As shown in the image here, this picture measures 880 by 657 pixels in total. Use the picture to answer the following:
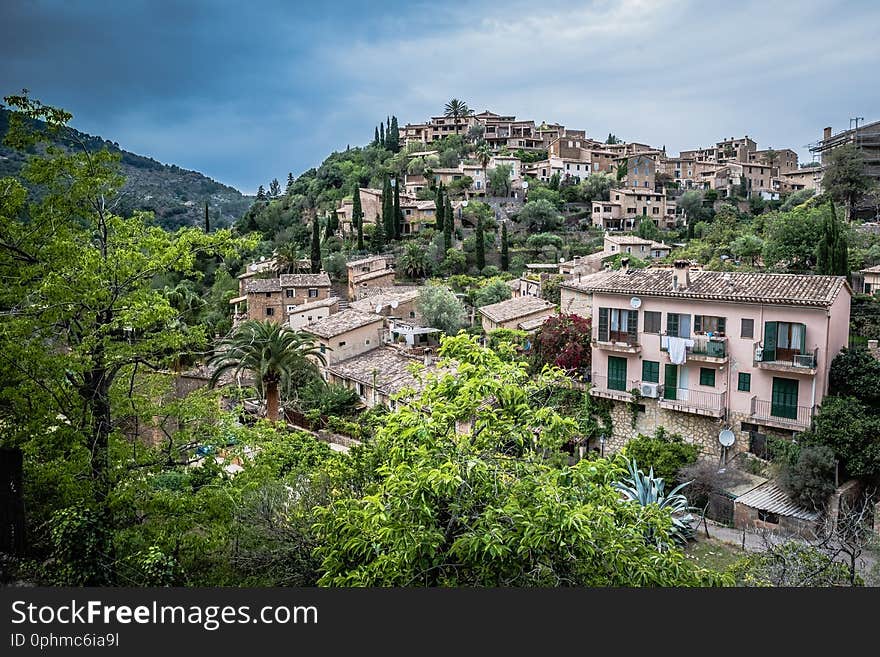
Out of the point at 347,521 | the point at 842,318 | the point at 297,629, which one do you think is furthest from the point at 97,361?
the point at 842,318

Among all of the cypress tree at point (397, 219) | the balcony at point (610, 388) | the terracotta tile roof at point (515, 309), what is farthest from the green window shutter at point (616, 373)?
the cypress tree at point (397, 219)

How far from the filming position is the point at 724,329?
17203 mm

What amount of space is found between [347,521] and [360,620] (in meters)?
1.58

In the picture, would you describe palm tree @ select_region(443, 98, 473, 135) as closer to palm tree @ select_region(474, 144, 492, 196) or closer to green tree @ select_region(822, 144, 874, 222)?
palm tree @ select_region(474, 144, 492, 196)

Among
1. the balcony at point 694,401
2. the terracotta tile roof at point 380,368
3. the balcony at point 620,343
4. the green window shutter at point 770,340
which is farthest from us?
the terracotta tile roof at point 380,368

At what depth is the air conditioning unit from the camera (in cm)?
1827

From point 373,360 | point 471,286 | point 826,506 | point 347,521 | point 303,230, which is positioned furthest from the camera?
point 303,230

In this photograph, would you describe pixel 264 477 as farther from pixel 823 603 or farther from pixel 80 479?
pixel 823 603

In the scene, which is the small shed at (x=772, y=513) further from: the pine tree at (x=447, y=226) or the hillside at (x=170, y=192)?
the pine tree at (x=447, y=226)

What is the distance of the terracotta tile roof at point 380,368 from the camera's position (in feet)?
70.5

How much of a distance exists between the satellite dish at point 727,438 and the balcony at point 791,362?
1.79m

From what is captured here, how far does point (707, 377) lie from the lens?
693 inches

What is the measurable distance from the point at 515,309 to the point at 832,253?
1100 centimetres

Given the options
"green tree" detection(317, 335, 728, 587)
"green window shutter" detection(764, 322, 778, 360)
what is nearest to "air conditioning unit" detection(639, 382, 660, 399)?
"green window shutter" detection(764, 322, 778, 360)
